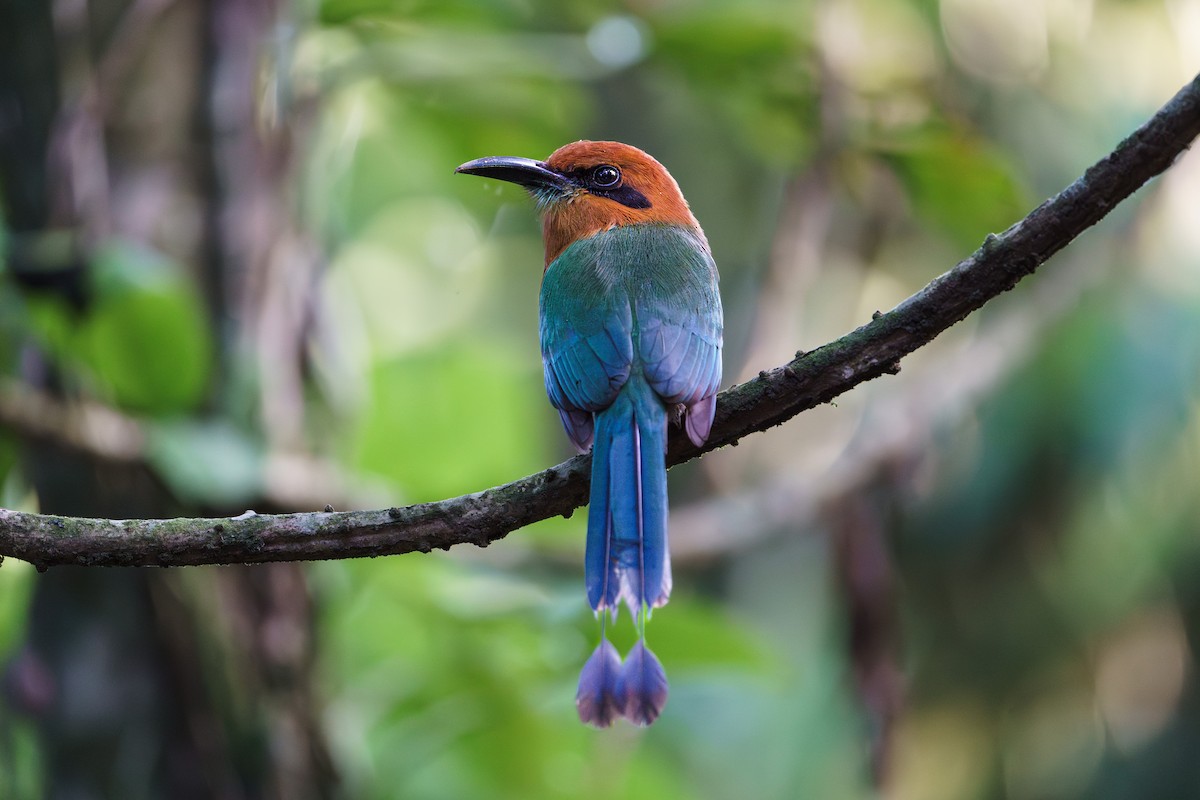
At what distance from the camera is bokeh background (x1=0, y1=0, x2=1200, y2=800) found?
121 inches

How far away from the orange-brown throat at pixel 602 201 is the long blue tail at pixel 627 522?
92 cm

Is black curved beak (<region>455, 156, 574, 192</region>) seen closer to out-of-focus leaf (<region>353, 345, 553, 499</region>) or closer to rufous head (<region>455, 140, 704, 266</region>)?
rufous head (<region>455, 140, 704, 266</region>)

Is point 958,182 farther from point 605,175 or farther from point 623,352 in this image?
point 623,352

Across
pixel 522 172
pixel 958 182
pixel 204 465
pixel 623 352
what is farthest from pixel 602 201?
pixel 958 182

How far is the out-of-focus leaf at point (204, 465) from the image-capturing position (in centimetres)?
287

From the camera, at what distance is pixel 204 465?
9.50 feet

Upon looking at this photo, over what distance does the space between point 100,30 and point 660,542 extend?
2.28m

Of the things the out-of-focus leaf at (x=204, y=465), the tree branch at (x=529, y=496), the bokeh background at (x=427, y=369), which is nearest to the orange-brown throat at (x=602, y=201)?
the bokeh background at (x=427, y=369)

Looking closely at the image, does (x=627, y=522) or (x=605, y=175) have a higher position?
(x=605, y=175)

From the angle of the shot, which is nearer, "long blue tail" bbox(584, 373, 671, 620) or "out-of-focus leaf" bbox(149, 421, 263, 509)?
"long blue tail" bbox(584, 373, 671, 620)

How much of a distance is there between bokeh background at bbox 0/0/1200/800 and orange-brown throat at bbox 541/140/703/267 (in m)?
0.14

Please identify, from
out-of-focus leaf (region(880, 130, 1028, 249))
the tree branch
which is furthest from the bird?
out-of-focus leaf (region(880, 130, 1028, 249))

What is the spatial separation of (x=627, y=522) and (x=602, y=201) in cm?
120

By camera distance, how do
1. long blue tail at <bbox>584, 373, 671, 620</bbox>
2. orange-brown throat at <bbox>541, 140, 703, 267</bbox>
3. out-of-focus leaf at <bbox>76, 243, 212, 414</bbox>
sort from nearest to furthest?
1. long blue tail at <bbox>584, 373, 671, 620</bbox>
2. out-of-focus leaf at <bbox>76, 243, 212, 414</bbox>
3. orange-brown throat at <bbox>541, 140, 703, 267</bbox>
